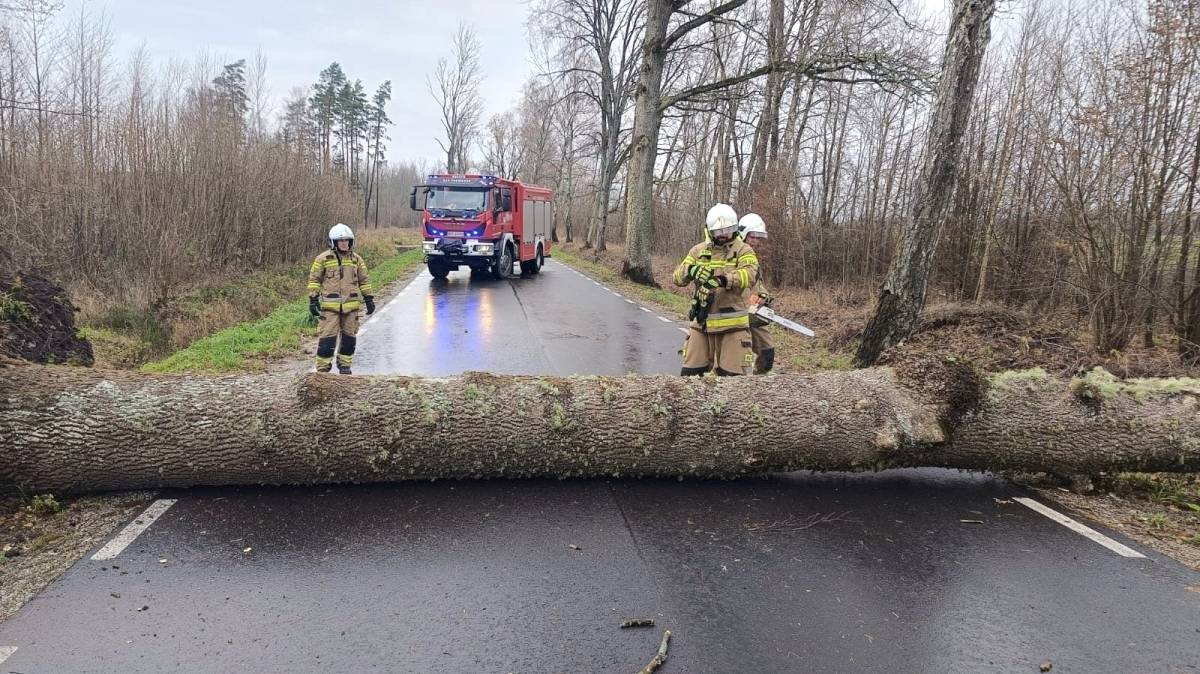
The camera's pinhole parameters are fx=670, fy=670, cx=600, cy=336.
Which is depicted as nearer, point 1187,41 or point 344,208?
point 1187,41

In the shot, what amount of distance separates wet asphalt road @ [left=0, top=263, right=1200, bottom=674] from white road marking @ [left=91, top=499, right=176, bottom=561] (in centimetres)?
7

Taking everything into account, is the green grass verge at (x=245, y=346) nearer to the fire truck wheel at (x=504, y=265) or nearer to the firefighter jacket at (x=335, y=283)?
the firefighter jacket at (x=335, y=283)

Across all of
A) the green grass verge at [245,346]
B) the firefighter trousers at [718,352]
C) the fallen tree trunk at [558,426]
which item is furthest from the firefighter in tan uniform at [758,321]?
the green grass verge at [245,346]

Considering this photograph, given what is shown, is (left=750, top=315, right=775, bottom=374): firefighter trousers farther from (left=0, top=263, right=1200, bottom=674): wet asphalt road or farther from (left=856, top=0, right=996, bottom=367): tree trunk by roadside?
(left=0, top=263, right=1200, bottom=674): wet asphalt road

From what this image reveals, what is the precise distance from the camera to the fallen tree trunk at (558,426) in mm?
4184

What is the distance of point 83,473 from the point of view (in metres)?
4.13

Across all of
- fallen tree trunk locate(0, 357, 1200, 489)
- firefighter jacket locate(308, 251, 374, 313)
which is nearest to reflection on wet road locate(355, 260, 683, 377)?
firefighter jacket locate(308, 251, 374, 313)

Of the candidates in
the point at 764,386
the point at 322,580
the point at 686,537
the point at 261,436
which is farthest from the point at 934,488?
the point at 261,436

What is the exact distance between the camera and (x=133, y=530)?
380 cm

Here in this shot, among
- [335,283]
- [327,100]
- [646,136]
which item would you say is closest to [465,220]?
[646,136]

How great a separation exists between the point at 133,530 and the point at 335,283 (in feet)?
12.2

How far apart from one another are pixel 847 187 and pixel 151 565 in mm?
16073

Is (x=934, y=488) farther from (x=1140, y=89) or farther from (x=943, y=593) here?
(x=1140, y=89)

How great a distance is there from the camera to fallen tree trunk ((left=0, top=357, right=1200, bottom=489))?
4184mm
